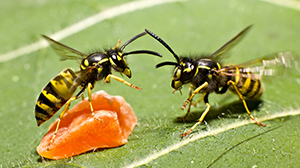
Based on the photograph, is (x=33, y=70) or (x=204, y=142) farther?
(x=33, y=70)

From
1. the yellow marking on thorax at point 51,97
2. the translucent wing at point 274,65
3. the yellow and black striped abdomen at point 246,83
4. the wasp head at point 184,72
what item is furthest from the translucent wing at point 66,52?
the translucent wing at point 274,65

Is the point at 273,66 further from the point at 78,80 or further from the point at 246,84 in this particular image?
the point at 78,80

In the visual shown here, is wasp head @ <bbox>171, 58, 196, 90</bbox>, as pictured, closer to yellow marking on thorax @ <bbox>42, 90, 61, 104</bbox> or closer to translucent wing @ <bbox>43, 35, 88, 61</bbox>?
translucent wing @ <bbox>43, 35, 88, 61</bbox>

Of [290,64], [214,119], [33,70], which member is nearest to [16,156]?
[33,70]

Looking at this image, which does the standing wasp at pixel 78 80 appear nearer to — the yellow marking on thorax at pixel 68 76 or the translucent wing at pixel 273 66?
the yellow marking on thorax at pixel 68 76

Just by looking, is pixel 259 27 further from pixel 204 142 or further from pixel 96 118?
pixel 96 118
